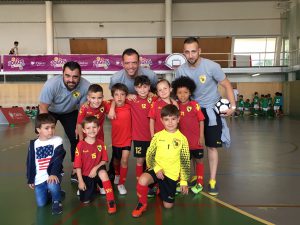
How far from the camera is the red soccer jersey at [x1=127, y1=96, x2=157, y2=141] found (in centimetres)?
468

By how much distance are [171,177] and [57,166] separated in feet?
4.76

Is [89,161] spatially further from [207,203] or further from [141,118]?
[207,203]

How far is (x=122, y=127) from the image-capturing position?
4715 mm

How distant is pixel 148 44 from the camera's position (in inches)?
938

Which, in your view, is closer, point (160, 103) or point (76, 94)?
point (160, 103)

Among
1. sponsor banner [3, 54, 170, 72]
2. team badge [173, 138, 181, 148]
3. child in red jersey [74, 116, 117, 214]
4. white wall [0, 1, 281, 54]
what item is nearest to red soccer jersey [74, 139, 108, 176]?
child in red jersey [74, 116, 117, 214]

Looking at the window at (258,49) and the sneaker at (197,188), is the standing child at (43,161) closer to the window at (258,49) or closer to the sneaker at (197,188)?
the sneaker at (197,188)

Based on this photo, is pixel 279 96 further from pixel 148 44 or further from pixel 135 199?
pixel 135 199

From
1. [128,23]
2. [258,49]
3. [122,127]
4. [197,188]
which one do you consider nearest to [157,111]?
[122,127]

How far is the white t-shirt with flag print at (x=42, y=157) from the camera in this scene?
416cm

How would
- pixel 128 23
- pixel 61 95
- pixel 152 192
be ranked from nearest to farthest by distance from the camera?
pixel 152 192 → pixel 61 95 → pixel 128 23

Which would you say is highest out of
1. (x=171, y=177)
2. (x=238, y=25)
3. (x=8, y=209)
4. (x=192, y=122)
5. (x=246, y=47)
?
(x=238, y=25)

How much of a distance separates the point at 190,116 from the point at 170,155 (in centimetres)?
77

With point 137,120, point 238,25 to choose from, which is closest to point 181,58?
point 238,25
